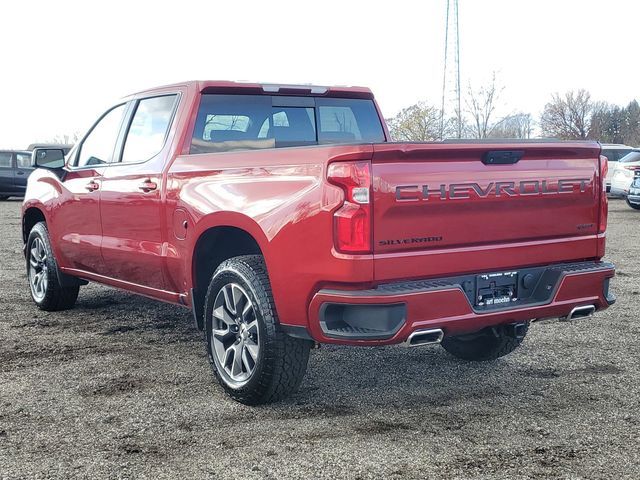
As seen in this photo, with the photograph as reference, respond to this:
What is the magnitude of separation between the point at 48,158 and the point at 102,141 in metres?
0.64

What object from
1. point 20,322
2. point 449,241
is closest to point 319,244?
point 449,241

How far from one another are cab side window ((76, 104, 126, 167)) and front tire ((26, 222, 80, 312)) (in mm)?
897

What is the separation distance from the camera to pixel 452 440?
3.79 m

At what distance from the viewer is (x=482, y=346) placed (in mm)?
5219

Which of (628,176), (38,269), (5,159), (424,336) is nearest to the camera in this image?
(424,336)

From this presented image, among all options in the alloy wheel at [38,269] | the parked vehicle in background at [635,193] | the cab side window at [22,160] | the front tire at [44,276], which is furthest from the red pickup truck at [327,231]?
the cab side window at [22,160]

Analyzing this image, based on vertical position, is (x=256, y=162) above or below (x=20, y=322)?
above

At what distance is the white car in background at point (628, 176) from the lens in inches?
774

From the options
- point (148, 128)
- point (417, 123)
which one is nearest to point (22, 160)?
point (148, 128)

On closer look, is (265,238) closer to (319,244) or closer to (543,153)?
(319,244)

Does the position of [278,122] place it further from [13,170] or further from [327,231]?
[13,170]

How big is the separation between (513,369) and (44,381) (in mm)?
2997

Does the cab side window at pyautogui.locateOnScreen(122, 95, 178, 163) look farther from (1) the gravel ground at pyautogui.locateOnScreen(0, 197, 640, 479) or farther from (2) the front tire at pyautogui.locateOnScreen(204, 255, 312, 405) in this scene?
(1) the gravel ground at pyautogui.locateOnScreen(0, 197, 640, 479)

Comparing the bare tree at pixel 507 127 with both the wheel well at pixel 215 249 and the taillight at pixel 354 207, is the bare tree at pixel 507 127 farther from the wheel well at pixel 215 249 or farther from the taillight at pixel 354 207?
the taillight at pixel 354 207
